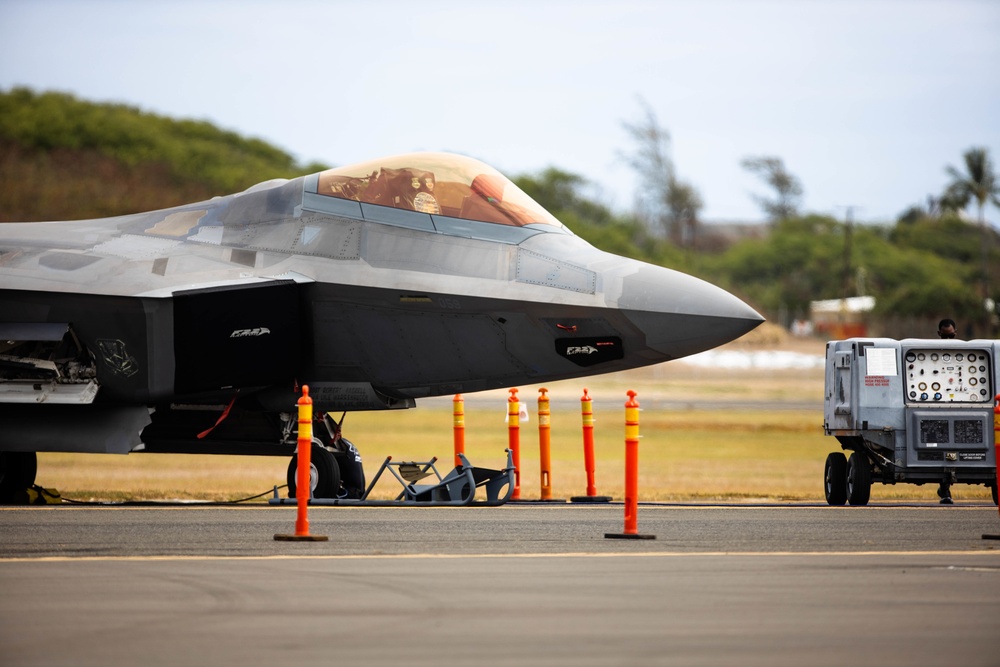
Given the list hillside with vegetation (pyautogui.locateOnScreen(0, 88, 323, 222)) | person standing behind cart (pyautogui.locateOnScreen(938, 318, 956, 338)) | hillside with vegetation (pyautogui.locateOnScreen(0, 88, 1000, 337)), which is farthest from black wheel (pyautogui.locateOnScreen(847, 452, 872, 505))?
hillside with vegetation (pyautogui.locateOnScreen(0, 88, 323, 222))

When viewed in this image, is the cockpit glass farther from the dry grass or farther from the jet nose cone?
the dry grass

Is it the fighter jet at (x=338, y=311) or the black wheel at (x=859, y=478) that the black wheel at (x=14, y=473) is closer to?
the fighter jet at (x=338, y=311)

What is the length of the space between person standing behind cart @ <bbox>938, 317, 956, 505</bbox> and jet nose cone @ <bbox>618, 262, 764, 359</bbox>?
2.94 meters

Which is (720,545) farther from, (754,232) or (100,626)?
(754,232)

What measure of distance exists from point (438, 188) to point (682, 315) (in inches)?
111

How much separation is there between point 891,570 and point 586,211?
108132 mm

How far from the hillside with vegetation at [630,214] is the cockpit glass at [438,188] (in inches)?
2494

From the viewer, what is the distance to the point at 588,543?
31.4 feet

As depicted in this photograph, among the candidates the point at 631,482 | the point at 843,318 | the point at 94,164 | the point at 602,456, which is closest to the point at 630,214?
the point at 843,318

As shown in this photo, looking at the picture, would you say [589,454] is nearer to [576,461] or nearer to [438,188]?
[438,188]

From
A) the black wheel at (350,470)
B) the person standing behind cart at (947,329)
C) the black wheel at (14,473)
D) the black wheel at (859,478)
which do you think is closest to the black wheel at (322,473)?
the black wheel at (350,470)

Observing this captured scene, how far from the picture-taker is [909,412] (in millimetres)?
13234

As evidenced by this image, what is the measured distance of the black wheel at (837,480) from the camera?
13.9 metres

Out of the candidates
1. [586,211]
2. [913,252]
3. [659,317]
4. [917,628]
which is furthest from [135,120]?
[917,628]
